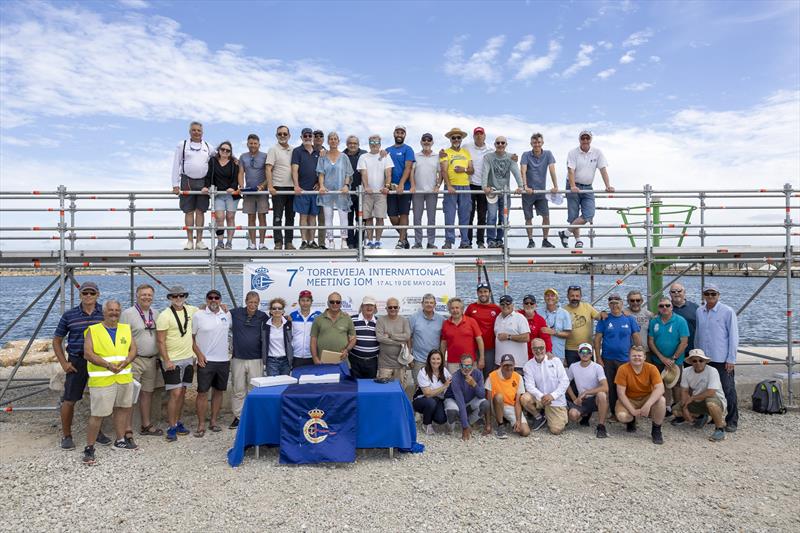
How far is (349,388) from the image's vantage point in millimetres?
6922

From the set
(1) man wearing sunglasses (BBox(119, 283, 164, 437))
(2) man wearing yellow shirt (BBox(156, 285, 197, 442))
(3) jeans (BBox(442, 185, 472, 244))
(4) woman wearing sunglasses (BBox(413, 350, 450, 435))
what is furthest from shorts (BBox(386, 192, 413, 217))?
(1) man wearing sunglasses (BBox(119, 283, 164, 437))

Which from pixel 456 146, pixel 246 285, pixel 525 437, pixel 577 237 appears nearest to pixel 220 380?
pixel 246 285

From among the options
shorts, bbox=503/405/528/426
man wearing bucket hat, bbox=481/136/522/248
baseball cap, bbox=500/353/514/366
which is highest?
man wearing bucket hat, bbox=481/136/522/248

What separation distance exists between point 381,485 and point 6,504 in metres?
3.66

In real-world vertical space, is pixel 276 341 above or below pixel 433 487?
above

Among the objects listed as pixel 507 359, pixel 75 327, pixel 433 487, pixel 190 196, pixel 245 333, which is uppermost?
pixel 190 196

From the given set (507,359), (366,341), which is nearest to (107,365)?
(366,341)

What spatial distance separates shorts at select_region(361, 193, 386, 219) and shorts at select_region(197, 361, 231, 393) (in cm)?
329

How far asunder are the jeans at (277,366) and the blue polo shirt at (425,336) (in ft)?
6.00

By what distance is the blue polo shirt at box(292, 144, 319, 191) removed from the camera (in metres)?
9.33

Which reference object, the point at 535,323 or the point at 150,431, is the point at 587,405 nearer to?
the point at 535,323

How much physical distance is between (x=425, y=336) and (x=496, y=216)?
251 cm

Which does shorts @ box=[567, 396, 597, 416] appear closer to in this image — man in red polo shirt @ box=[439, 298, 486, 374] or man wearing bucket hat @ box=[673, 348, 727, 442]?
man wearing bucket hat @ box=[673, 348, 727, 442]

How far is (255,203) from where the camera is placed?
371 inches
